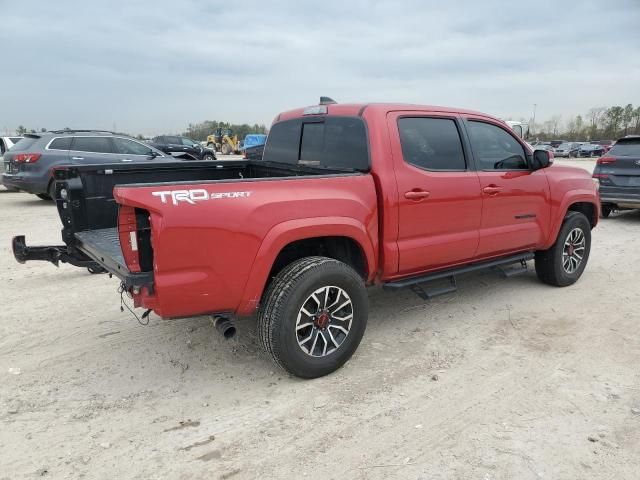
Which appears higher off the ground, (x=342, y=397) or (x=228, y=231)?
(x=228, y=231)

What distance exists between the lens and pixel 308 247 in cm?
374

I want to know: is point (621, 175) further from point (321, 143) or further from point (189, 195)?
point (189, 195)

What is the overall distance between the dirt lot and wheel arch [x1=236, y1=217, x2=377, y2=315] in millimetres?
705

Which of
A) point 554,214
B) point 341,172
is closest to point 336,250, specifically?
point 341,172

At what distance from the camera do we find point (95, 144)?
11.3m

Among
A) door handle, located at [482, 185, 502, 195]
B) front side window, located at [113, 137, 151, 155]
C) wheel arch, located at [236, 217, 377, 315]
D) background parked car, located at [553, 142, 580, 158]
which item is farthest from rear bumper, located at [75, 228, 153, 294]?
background parked car, located at [553, 142, 580, 158]

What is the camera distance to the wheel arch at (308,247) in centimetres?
314

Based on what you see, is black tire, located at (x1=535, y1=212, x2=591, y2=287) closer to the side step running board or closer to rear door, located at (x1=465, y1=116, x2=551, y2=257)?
rear door, located at (x1=465, y1=116, x2=551, y2=257)

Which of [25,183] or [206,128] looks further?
[206,128]

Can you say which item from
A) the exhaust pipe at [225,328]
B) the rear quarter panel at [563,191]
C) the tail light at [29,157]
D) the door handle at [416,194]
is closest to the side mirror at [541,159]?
the rear quarter panel at [563,191]

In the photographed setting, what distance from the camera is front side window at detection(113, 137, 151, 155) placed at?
38.1ft

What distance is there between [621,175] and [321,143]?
809cm

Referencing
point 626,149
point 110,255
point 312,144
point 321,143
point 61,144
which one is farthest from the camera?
point 61,144

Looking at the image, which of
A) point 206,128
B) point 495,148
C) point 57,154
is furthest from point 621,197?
point 206,128
